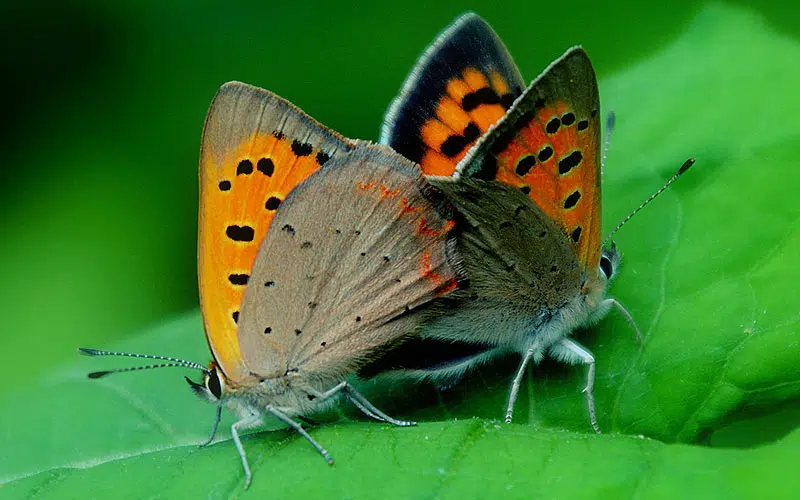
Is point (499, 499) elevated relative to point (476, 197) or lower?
lower

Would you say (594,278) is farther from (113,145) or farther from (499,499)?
(113,145)

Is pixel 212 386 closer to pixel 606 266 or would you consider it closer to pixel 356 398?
pixel 356 398

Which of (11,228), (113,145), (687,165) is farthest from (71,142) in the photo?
(687,165)

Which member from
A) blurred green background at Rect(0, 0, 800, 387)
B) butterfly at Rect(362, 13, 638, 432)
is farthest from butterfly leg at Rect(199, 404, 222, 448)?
blurred green background at Rect(0, 0, 800, 387)

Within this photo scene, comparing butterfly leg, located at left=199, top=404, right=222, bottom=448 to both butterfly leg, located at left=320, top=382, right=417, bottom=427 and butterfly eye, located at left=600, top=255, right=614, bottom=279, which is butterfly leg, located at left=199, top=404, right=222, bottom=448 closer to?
butterfly leg, located at left=320, top=382, right=417, bottom=427

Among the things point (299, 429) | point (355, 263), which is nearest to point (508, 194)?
point (355, 263)
